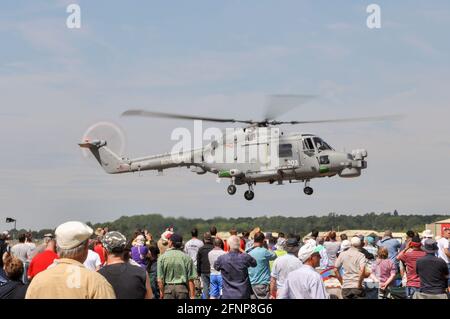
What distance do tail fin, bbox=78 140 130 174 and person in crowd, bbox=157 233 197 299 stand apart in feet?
79.8

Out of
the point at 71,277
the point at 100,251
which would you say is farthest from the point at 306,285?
the point at 100,251

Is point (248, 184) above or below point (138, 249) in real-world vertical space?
above

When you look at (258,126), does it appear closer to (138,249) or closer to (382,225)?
(138,249)

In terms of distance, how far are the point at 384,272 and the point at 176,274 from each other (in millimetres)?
4014

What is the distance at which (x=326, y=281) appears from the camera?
1140 cm

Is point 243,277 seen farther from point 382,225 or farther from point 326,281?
point 382,225

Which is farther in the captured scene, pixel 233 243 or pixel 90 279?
pixel 233 243

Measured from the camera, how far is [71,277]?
A: 557cm

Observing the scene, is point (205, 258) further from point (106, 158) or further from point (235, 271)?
point (106, 158)

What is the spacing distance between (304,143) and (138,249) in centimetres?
1646
